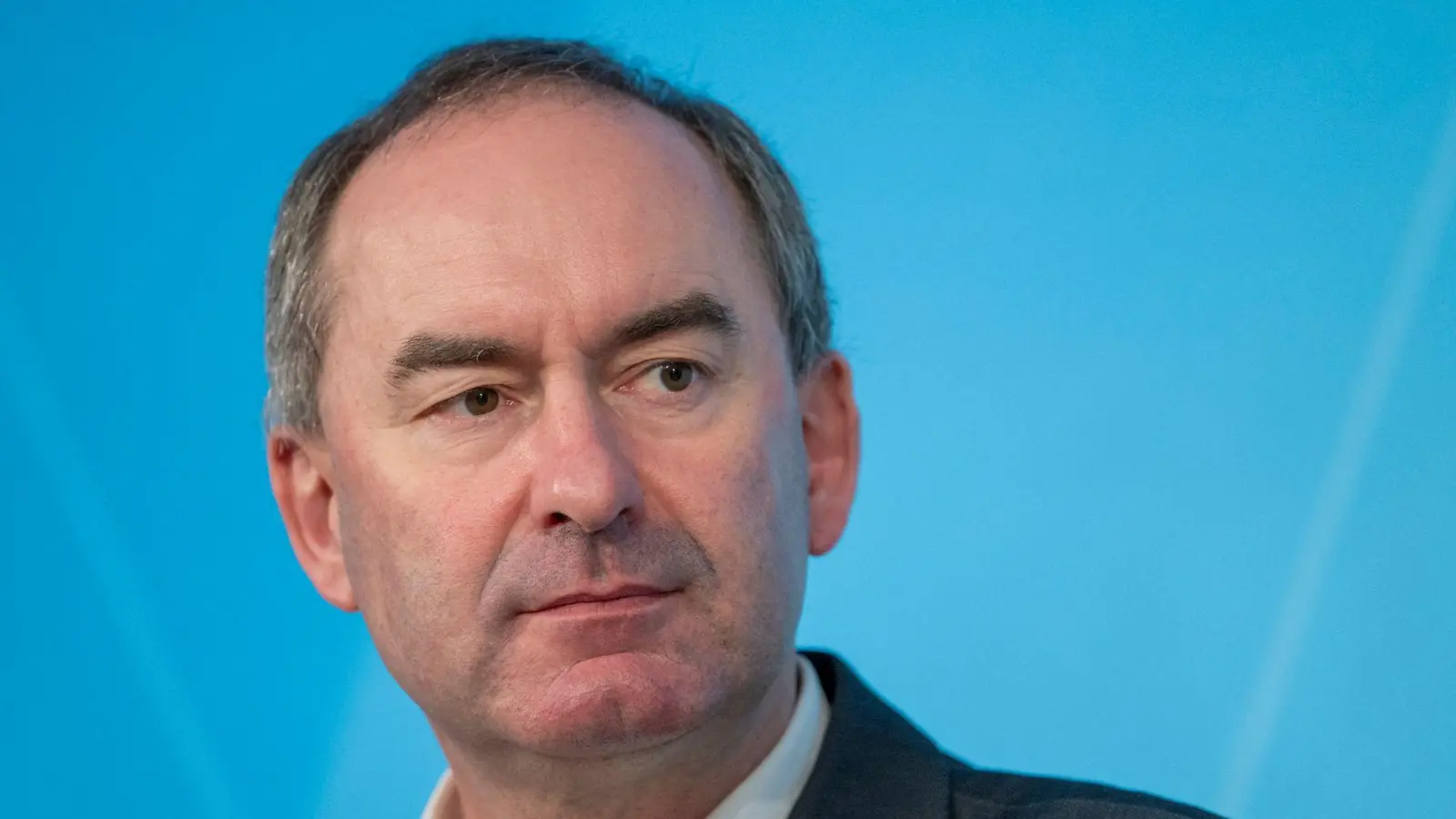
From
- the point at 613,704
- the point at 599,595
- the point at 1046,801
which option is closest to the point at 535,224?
the point at 599,595

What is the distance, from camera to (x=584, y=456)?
6.01ft

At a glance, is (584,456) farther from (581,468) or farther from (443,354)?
(443,354)

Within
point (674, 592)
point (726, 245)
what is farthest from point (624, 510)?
point (726, 245)

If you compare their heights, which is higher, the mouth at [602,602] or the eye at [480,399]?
the eye at [480,399]

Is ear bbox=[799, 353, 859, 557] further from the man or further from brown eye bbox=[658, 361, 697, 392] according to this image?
brown eye bbox=[658, 361, 697, 392]

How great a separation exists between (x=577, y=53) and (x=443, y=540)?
681 mm

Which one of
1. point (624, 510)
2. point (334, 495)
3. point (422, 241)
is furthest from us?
point (334, 495)

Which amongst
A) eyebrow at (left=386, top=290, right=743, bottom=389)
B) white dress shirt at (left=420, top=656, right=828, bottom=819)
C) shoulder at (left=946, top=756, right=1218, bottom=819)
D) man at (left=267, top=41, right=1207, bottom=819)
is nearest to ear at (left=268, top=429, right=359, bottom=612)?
man at (left=267, top=41, right=1207, bottom=819)

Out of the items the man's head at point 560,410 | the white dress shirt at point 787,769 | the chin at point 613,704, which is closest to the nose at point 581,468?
the man's head at point 560,410

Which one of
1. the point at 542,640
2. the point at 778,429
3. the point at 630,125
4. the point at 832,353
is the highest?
the point at 630,125

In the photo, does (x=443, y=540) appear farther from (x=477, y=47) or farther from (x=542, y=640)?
(x=477, y=47)

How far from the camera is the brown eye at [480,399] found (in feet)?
6.33

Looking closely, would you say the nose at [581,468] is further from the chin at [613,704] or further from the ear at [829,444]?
the ear at [829,444]

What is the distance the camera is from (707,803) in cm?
202
